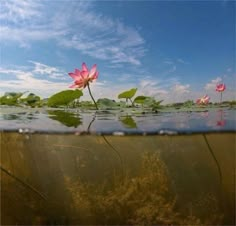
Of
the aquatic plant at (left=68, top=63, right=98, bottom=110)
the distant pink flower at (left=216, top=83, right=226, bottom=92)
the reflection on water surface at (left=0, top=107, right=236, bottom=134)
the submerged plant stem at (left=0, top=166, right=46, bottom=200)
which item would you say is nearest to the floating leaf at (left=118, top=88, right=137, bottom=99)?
the reflection on water surface at (left=0, top=107, right=236, bottom=134)

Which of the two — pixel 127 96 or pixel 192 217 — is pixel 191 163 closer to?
pixel 192 217

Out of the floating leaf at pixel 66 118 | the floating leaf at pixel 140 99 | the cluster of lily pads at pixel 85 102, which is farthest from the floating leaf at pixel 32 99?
the floating leaf at pixel 140 99

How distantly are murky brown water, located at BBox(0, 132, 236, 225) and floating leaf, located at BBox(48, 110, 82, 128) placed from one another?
→ 259 mm

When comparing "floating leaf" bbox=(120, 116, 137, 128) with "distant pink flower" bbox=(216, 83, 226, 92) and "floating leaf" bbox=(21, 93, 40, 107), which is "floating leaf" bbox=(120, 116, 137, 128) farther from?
"floating leaf" bbox=(21, 93, 40, 107)

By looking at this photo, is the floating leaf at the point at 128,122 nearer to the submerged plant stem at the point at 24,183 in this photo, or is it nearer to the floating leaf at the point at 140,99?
the floating leaf at the point at 140,99

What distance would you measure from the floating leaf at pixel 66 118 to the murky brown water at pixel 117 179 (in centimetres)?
26

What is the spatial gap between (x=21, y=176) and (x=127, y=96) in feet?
4.56

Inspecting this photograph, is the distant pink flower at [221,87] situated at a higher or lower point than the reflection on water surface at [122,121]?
higher

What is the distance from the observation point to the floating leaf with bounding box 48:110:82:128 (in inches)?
113

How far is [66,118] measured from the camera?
9.68 feet

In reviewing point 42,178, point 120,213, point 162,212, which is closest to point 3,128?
point 42,178

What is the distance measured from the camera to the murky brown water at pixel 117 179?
2.78m

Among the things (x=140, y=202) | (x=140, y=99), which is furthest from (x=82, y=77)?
(x=140, y=202)

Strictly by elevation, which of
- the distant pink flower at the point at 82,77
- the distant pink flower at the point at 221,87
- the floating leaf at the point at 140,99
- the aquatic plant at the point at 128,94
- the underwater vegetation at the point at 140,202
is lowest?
the underwater vegetation at the point at 140,202
